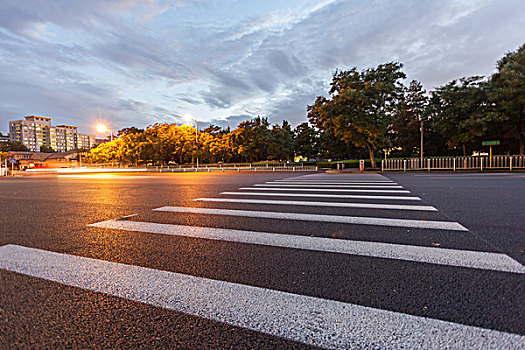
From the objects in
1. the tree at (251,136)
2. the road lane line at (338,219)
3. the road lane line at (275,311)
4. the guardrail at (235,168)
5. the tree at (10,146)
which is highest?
the tree at (10,146)

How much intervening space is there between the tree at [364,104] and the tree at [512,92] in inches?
367

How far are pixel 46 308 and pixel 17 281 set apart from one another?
0.82 m

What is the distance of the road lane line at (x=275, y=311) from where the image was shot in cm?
167

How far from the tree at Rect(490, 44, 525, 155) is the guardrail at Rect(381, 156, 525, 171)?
5613 mm

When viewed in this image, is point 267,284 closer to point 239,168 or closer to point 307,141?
point 239,168

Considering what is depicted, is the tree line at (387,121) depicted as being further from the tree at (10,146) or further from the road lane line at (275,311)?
the tree at (10,146)

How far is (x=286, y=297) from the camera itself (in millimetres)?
2225

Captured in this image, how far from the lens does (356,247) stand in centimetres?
345

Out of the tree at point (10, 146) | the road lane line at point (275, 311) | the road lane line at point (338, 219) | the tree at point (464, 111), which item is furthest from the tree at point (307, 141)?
the tree at point (10, 146)

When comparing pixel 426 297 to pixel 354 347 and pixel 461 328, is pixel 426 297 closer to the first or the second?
pixel 461 328

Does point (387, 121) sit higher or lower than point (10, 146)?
lower

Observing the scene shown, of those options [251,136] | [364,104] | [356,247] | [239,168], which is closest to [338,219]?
[356,247]

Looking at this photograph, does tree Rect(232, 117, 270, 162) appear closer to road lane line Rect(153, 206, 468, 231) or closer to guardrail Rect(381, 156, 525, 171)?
guardrail Rect(381, 156, 525, 171)

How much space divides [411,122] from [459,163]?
2426 cm
